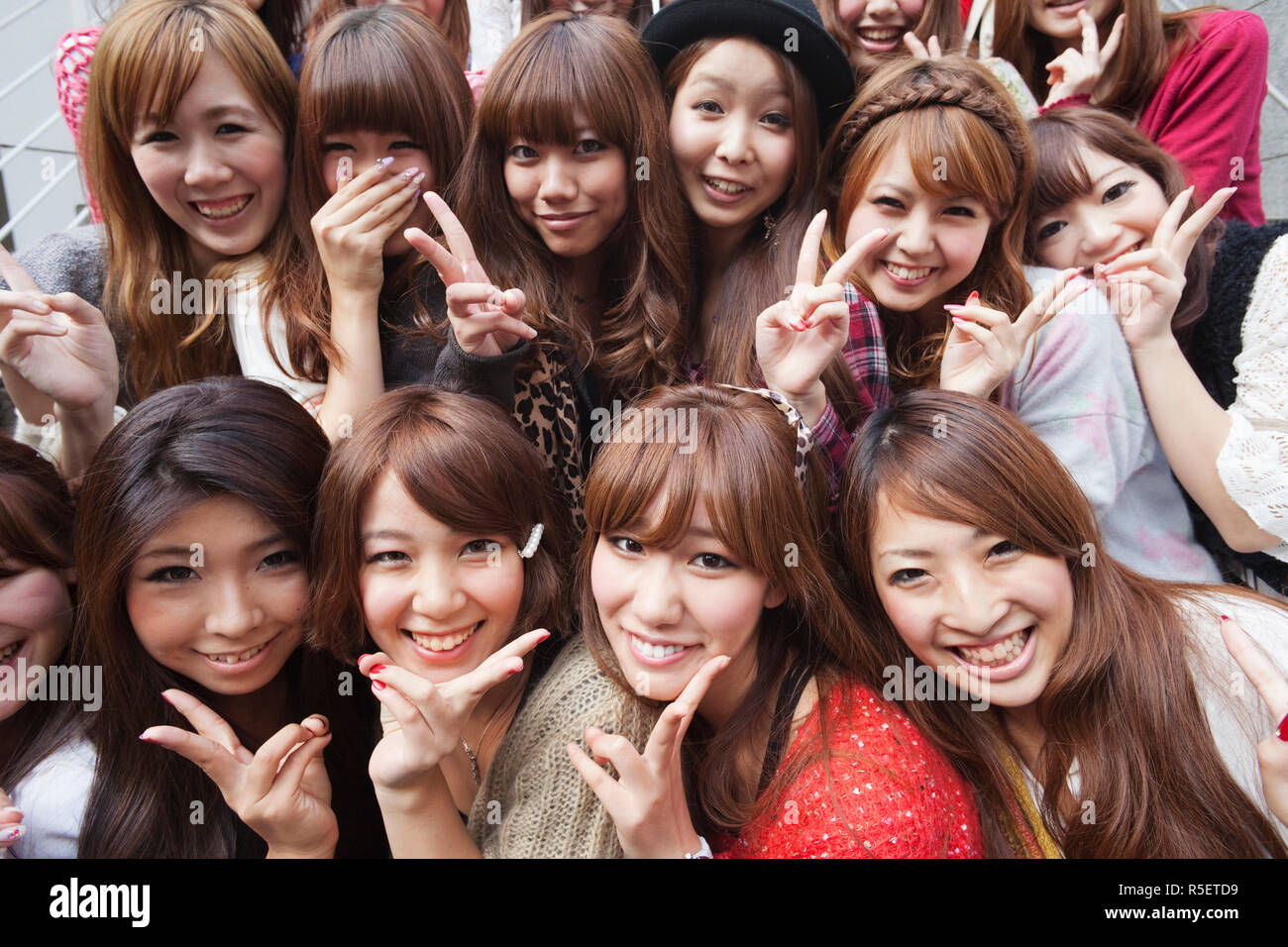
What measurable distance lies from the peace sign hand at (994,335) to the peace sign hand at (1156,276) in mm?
164

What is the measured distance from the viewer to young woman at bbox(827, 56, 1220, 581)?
2.54 meters

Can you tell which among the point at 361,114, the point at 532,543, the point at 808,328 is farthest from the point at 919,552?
the point at 361,114

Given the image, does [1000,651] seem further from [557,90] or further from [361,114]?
[361,114]

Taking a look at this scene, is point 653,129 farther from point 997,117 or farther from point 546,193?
point 997,117

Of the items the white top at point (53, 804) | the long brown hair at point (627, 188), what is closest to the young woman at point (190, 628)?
the white top at point (53, 804)

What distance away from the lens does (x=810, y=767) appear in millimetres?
1979

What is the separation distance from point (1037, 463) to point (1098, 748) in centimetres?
69

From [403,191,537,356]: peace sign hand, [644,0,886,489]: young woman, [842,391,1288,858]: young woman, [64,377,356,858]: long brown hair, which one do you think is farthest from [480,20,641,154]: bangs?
[842,391,1288,858]: young woman

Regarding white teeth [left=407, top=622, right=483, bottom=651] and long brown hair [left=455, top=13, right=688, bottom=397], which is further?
long brown hair [left=455, top=13, right=688, bottom=397]

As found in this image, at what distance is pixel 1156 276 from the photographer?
2410 millimetres

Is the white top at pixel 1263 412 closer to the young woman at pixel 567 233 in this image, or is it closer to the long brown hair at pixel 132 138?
the young woman at pixel 567 233

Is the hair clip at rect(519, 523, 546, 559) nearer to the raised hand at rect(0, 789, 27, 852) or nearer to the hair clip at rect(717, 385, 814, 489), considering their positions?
the hair clip at rect(717, 385, 814, 489)

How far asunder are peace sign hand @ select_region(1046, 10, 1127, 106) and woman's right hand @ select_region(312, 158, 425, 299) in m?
2.30

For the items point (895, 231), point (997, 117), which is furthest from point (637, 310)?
point (997, 117)
